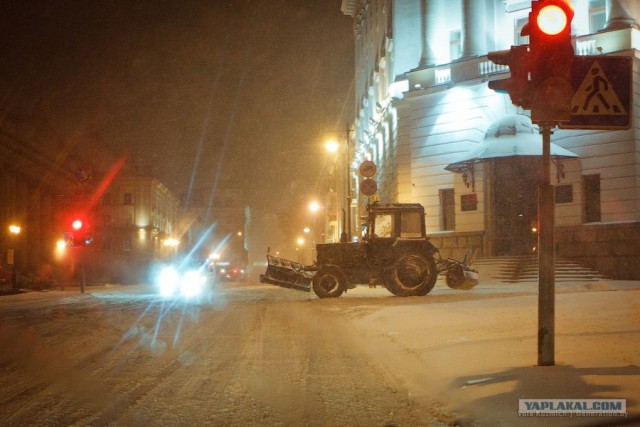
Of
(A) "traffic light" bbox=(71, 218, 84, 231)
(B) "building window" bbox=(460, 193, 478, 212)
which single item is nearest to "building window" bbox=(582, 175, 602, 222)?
(B) "building window" bbox=(460, 193, 478, 212)

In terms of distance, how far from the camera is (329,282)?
1944 centimetres

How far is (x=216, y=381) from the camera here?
723cm

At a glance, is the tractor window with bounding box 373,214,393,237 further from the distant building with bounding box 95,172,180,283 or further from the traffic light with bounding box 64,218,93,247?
the distant building with bounding box 95,172,180,283

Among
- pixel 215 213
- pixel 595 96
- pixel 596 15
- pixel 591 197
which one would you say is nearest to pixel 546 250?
pixel 595 96

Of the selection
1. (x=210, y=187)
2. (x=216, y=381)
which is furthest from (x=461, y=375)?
(x=210, y=187)

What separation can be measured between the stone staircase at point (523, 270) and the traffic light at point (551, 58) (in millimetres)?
19257

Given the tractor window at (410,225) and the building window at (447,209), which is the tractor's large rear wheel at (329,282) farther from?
the building window at (447,209)

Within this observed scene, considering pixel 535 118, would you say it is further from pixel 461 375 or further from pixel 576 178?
pixel 576 178

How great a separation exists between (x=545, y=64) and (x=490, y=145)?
21.5 metres

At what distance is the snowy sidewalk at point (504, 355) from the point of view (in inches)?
231

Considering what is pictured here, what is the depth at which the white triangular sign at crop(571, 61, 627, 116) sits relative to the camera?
664 cm

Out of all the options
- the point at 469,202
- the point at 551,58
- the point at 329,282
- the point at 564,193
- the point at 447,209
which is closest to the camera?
the point at 551,58

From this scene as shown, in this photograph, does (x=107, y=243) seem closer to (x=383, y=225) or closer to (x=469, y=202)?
(x=469, y=202)

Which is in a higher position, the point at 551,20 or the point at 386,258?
the point at 551,20
